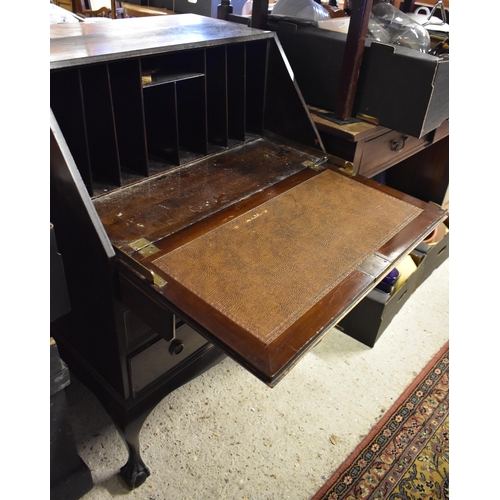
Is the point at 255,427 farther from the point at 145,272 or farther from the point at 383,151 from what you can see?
the point at 383,151

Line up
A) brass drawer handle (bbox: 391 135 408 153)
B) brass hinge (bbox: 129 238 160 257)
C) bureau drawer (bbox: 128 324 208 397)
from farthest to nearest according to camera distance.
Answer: brass drawer handle (bbox: 391 135 408 153) → bureau drawer (bbox: 128 324 208 397) → brass hinge (bbox: 129 238 160 257)

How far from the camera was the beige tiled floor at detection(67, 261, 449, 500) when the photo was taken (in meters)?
1.38

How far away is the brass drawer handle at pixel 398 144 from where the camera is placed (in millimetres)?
1595

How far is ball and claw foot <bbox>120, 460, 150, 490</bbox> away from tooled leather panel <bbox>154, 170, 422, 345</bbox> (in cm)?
74

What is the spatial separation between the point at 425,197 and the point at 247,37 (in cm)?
146

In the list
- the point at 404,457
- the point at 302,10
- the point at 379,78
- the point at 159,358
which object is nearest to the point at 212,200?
the point at 159,358

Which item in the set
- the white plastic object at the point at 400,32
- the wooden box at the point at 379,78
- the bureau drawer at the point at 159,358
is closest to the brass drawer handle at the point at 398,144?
the wooden box at the point at 379,78

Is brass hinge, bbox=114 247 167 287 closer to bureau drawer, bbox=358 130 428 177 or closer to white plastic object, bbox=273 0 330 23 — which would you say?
bureau drawer, bbox=358 130 428 177

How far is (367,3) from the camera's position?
125 cm

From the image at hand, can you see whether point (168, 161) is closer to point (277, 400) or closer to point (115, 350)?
point (115, 350)

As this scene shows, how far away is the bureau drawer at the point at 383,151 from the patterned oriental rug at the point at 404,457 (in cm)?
85

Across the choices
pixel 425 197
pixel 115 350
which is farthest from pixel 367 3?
pixel 425 197

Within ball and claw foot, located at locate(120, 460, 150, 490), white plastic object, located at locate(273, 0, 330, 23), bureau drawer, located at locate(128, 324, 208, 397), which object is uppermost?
white plastic object, located at locate(273, 0, 330, 23)

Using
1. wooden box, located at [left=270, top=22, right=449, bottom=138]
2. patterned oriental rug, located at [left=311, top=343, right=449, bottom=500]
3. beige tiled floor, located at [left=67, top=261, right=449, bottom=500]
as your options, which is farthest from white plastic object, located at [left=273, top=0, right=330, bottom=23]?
patterned oriental rug, located at [left=311, top=343, right=449, bottom=500]
